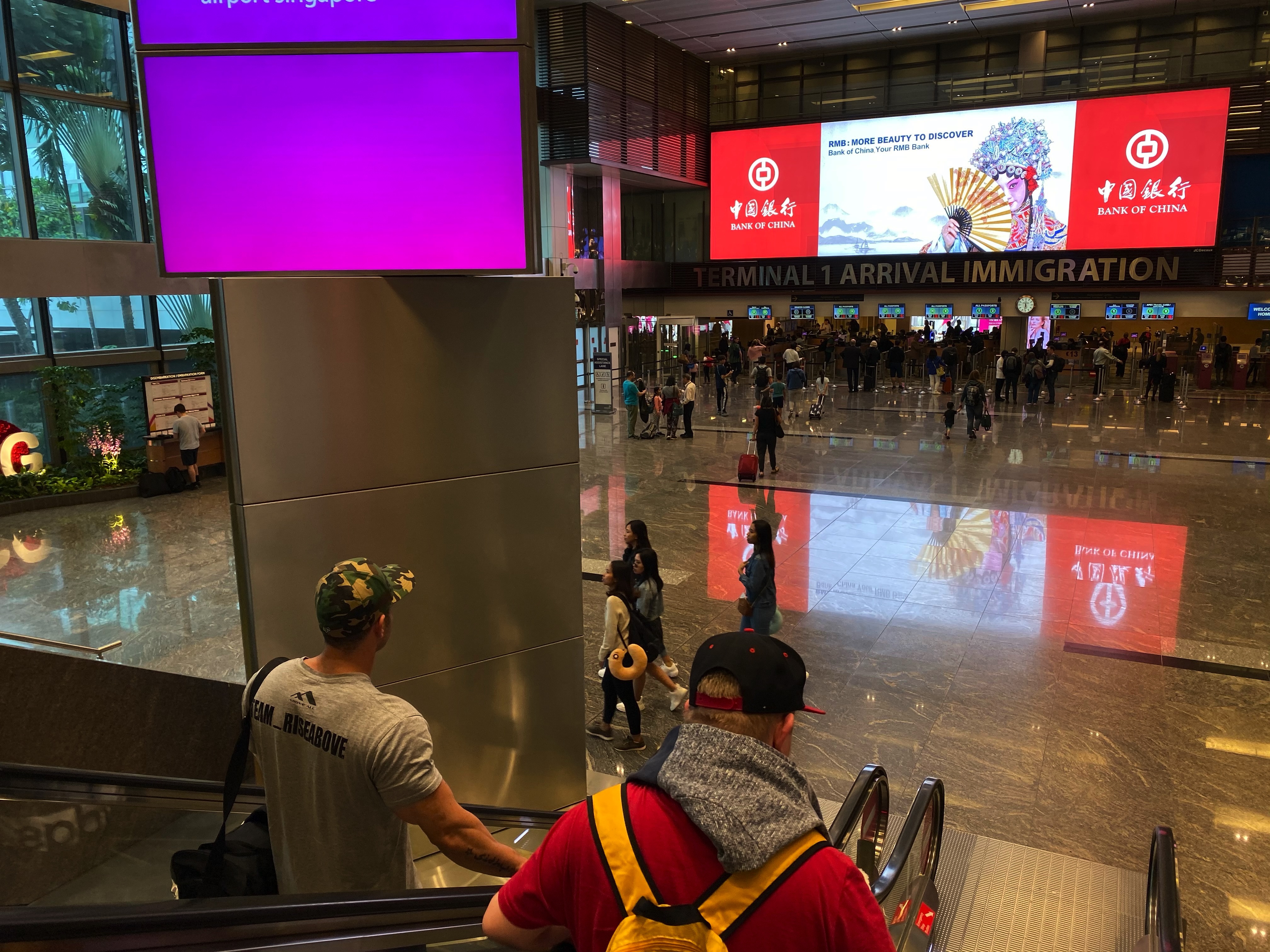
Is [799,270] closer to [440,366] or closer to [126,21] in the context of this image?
[126,21]

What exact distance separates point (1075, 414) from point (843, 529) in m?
14.9

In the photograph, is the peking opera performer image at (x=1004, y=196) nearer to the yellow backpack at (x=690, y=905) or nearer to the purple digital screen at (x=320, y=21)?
the purple digital screen at (x=320, y=21)

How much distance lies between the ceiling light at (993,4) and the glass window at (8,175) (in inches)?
1016

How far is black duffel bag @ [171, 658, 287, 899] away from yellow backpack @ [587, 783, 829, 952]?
1.21m

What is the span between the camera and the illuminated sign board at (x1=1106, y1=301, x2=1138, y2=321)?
29734mm

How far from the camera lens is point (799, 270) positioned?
34.4 m

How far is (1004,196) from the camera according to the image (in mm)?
30750

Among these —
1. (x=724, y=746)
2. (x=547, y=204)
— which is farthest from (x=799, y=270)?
(x=724, y=746)

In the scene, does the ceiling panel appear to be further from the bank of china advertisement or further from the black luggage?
the black luggage

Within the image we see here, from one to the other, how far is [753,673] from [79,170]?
19580mm

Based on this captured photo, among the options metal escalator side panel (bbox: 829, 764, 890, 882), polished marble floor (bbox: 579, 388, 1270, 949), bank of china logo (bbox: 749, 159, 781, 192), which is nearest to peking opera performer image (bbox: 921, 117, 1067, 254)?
bank of china logo (bbox: 749, 159, 781, 192)

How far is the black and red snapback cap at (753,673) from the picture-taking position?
5.42 feet

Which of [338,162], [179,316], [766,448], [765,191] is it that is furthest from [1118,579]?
[765,191]

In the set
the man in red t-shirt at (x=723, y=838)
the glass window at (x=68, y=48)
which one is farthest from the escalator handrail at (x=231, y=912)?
the glass window at (x=68, y=48)
